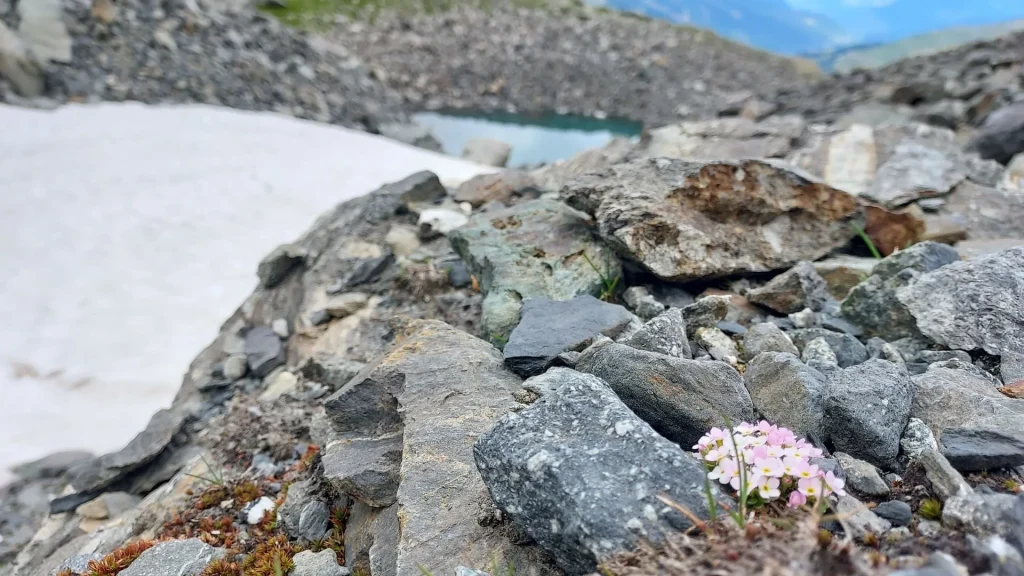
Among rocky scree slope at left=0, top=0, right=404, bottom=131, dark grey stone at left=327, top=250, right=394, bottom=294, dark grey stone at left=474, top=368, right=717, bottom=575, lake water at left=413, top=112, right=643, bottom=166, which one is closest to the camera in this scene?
dark grey stone at left=474, top=368, right=717, bottom=575

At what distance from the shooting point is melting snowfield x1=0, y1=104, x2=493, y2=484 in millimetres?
7301

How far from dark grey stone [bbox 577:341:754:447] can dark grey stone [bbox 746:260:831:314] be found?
158 centimetres

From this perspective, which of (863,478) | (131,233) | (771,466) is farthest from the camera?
(131,233)

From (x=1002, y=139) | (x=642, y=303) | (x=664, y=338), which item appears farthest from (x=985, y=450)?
(x=1002, y=139)

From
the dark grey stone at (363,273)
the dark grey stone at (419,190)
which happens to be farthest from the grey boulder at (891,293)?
the dark grey stone at (419,190)

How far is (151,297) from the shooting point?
29.5ft

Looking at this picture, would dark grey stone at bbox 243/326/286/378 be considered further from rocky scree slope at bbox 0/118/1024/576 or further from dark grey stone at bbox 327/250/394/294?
dark grey stone at bbox 327/250/394/294

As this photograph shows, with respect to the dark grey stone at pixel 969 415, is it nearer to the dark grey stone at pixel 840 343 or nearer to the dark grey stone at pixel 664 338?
the dark grey stone at pixel 840 343

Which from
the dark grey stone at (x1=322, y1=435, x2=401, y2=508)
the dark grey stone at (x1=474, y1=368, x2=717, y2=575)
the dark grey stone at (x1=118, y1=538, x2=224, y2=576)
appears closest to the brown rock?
the dark grey stone at (x1=474, y1=368, x2=717, y2=575)

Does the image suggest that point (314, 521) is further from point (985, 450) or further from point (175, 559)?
point (985, 450)

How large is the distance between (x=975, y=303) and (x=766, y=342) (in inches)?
45.8

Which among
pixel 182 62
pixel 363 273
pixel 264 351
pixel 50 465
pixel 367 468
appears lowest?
pixel 50 465

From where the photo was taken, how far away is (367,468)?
10.2ft

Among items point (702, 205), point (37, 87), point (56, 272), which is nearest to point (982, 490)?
point (702, 205)
